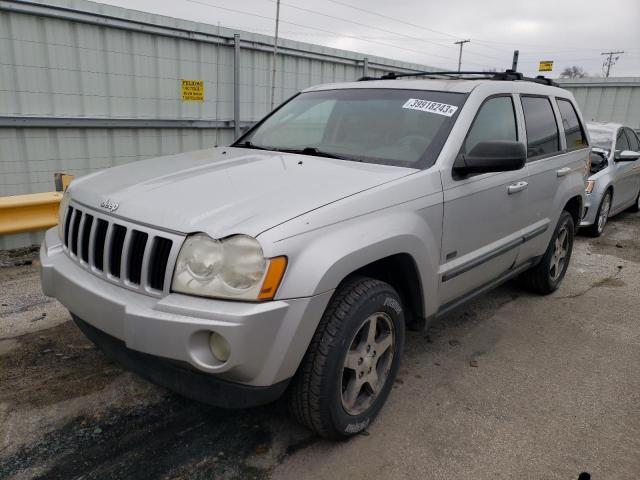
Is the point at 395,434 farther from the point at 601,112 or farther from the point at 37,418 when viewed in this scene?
the point at 601,112

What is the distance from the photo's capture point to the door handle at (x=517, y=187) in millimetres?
3392

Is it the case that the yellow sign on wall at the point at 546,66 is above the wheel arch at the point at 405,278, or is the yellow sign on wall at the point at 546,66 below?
above

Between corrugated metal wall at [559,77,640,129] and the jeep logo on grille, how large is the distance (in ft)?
44.1

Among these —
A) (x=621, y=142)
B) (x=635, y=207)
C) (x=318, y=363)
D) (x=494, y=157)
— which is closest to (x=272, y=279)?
(x=318, y=363)

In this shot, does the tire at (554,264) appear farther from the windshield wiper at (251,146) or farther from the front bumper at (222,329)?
the front bumper at (222,329)

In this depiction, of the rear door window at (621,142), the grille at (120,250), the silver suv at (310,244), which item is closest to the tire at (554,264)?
the silver suv at (310,244)

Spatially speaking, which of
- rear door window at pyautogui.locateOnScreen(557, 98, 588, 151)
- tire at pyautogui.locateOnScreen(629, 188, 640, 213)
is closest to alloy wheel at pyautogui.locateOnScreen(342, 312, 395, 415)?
rear door window at pyautogui.locateOnScreen(557, 98, 588, 151)

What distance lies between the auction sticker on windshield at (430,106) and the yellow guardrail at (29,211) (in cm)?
379

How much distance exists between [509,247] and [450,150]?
1058 millimetres

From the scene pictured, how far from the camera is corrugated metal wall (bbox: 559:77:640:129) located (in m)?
13.1

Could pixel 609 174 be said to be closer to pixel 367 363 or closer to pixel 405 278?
pixel 405 278

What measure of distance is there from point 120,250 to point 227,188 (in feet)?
1.87

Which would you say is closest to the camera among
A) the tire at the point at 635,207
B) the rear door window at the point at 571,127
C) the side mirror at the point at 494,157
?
the side mirror at the point at 494,157

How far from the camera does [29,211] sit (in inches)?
200
